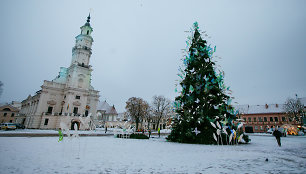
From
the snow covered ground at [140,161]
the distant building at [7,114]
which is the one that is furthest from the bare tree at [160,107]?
the distant building at [7,114]

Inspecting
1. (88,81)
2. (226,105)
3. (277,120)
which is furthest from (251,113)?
(88,81)

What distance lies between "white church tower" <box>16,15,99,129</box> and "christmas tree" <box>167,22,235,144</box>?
32.6 meters

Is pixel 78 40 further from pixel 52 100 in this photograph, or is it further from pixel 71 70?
pixel 52 100

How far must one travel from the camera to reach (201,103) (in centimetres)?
1462

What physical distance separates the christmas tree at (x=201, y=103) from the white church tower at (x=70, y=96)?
32584mm

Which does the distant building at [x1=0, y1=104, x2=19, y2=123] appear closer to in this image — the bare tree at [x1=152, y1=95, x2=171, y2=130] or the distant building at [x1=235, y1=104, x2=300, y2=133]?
the bare tree at [x1=152, y1=95, x2=171, y2=130]

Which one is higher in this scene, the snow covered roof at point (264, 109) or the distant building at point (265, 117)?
the snow covered roof at point (264, 109)

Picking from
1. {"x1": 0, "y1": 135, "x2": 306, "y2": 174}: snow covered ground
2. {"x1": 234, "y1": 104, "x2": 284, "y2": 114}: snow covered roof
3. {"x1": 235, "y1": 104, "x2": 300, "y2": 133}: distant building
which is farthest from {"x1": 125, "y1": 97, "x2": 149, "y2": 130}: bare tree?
{"x1": 0, "y1": 135, "x2": 306, "y2": 174}: snow covered ground

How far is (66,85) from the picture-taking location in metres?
44.2

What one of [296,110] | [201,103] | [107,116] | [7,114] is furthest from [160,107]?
[7,114]

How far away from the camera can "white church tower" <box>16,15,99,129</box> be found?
39000 mm

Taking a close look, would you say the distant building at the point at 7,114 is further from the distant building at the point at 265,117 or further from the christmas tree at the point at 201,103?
the distant building at the point at 265,117

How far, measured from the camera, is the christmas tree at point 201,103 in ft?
45.1

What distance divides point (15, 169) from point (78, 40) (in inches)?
1978
